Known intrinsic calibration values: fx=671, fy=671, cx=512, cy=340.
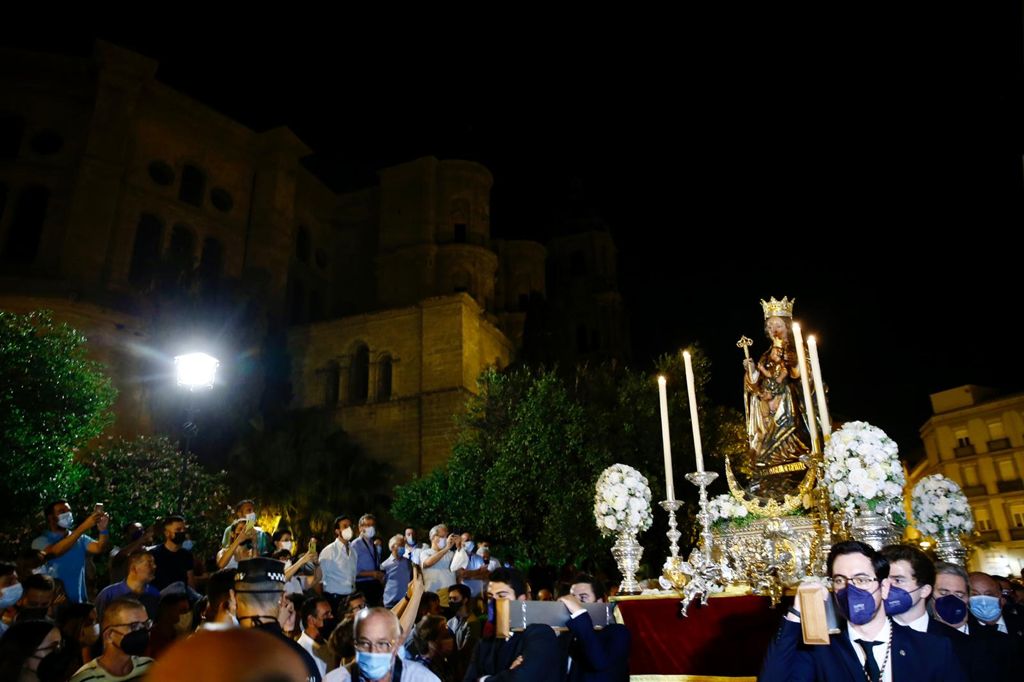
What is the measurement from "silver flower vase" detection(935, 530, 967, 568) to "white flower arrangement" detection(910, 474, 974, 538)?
0.05 metres

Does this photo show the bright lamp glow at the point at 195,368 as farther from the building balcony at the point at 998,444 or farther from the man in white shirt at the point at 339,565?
the building balcony at the point at 998,444

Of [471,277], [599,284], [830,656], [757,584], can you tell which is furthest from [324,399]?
[830,656]

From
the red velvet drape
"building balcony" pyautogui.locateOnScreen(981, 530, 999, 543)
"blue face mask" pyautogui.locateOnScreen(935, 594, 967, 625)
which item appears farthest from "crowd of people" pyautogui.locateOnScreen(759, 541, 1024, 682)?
"building balcony" pyautogui.locateOnScreen(981, 530, 999, 543)

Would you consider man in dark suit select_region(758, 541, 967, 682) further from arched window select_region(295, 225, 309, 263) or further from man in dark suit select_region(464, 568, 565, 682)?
arched window select_region(295, 225, 309, 263)

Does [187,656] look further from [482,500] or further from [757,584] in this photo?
[482,500]

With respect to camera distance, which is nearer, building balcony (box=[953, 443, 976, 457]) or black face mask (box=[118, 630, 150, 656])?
black face mask (box=[118, 630, 150, 656])

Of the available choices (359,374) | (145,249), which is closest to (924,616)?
(359,374)

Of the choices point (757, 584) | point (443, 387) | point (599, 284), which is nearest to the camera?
point (757, 584)

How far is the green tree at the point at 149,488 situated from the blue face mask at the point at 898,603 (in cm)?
1946

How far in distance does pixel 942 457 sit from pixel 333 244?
42741 mm

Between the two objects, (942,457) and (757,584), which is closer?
(757,584)

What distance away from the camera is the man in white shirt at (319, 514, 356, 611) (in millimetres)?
9781

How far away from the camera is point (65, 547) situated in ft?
24.8

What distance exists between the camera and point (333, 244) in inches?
1590
